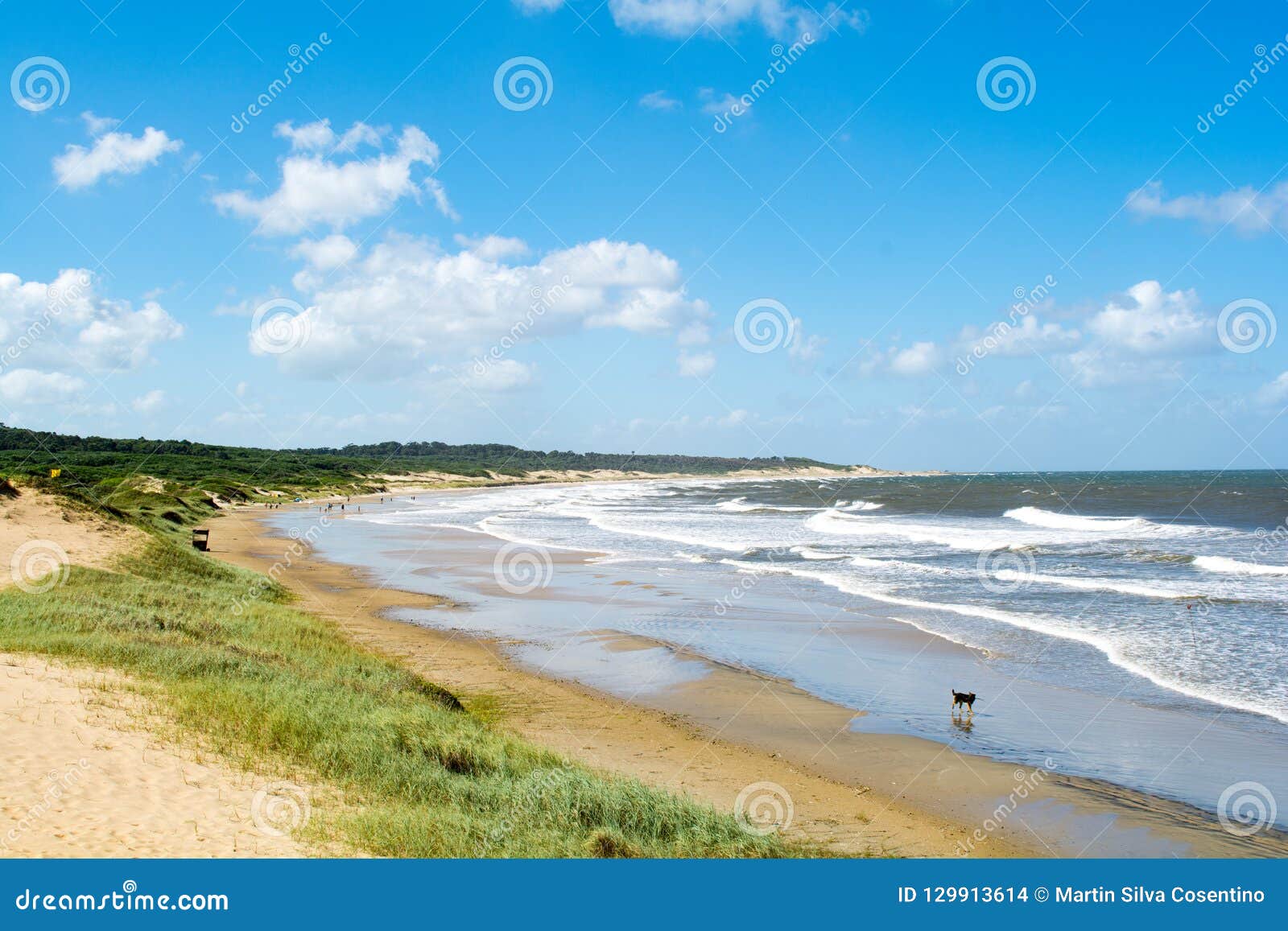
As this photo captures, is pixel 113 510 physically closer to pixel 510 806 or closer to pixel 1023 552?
pixel 510 806

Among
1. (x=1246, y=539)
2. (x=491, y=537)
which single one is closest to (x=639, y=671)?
(x=491, y=537)

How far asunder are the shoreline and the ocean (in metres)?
0.72

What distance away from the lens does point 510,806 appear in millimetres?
8188

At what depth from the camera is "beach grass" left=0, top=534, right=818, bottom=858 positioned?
24.4 feet

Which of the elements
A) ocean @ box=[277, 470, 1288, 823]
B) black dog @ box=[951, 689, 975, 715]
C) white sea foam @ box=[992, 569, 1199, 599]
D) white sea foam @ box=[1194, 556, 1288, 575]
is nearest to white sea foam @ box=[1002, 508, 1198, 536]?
ocean @ box=[277, 470, 1288, 823]

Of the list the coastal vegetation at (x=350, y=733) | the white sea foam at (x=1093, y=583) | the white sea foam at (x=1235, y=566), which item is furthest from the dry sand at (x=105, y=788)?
the white sea foam at (x=1235, y=566)

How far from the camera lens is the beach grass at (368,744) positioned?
7.45m

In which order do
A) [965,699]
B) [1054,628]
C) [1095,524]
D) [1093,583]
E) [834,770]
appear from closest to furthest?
1. [834,770]
2. [965,699]
3. [1054,628]
4. [1093,583]
5. [1095,524]

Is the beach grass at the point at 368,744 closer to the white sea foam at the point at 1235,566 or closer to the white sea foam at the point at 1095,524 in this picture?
the white sea foam at the point at 1235,566

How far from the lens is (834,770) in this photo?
34.7ft

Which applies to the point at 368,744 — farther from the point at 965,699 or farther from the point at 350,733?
the point at 965,699

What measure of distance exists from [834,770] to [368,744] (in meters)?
5.73

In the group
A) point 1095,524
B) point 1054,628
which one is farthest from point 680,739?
point 1095,524

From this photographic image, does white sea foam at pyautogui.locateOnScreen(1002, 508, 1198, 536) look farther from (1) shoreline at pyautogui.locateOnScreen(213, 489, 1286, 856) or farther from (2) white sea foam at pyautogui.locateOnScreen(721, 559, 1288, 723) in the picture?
(1) shoreline at pyautogui.locateOnScreen(213, 489, 1286, 856)
